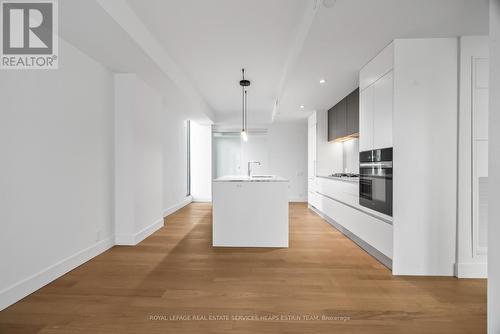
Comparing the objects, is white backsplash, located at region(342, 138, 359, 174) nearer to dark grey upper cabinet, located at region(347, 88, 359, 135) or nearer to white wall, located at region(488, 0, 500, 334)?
dark grey upper cabinet, located at region(347, 88, 359, 135)

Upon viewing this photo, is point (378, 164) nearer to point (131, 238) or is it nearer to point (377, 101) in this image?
point (377, 101)

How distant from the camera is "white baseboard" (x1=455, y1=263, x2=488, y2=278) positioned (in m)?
2.52

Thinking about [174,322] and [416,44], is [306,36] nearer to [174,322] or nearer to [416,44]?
[416,44]

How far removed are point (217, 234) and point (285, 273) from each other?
1245 mm

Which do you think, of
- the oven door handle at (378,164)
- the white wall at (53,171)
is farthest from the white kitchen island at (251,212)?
the white wall at (53,171)

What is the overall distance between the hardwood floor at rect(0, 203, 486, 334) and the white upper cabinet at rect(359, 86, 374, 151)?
1.42m

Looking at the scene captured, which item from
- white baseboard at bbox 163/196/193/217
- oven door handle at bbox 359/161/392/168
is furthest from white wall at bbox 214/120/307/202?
oven door handle at bbox 359/161/392/168

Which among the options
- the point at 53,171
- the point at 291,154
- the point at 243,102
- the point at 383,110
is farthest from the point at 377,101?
the point at 291,154

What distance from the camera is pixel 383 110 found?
113 inches

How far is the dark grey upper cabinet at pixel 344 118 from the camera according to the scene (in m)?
A: 4.40

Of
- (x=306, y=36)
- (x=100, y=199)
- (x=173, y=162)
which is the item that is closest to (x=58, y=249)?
(x=100, y=199)

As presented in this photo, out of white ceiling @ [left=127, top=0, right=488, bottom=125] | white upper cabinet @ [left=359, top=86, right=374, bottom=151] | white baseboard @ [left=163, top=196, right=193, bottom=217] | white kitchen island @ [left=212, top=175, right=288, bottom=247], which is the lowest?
white baseboard @ [left=163, top=196, right=193, bottom=217]

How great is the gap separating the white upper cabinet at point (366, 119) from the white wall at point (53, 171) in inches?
134

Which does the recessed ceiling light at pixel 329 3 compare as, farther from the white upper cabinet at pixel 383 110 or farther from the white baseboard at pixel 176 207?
the white baseboard at pixel 176 207
